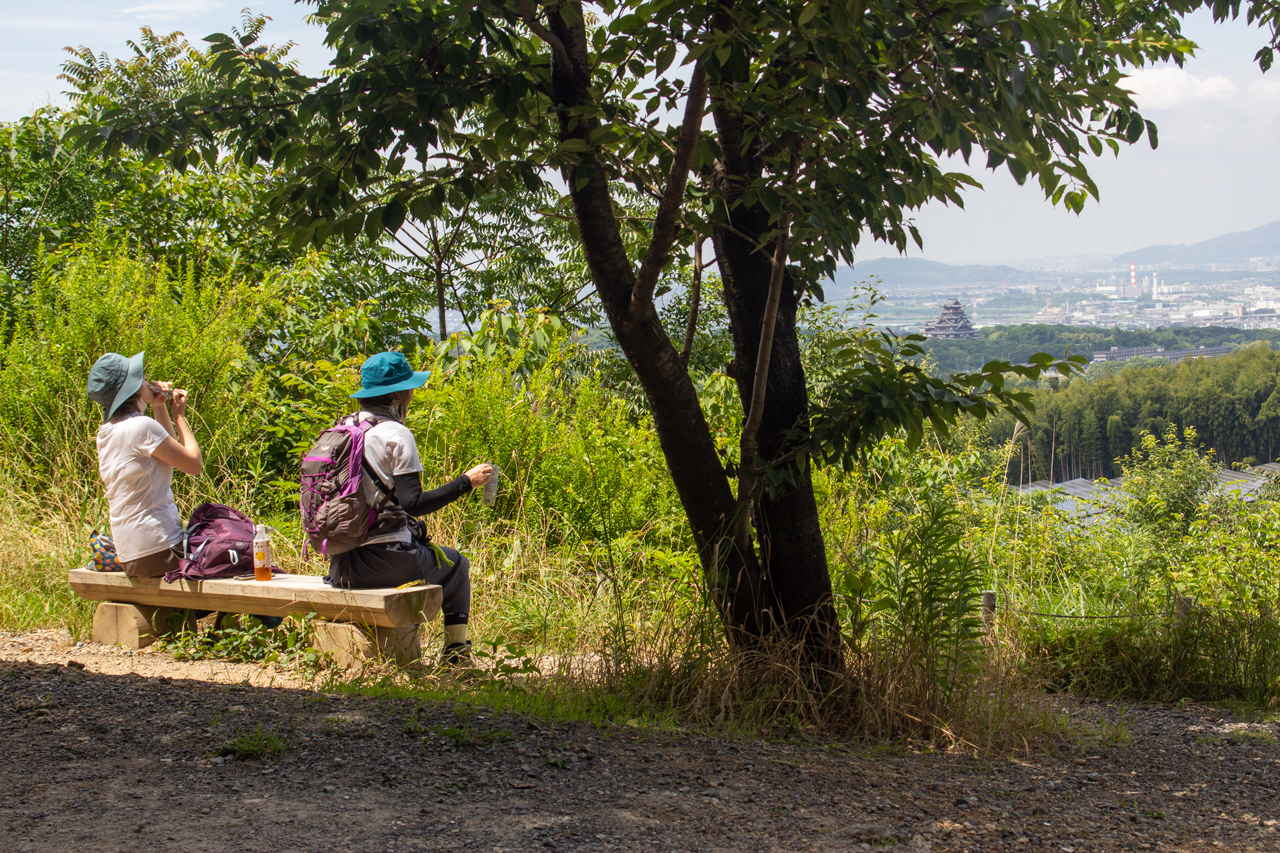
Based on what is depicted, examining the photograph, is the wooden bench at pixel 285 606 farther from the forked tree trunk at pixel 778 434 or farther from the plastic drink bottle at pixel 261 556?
the forked tree trunk at pixel 778 434

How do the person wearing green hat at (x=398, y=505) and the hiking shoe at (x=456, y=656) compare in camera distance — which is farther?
the hiking shoe at (x=456, y=656)

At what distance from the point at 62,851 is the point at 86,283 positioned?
19.4ft

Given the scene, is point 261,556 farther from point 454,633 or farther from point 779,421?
point 779,421

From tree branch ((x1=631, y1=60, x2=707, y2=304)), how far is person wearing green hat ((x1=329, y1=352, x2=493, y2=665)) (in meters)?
1.36

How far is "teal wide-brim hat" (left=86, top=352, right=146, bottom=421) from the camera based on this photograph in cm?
429

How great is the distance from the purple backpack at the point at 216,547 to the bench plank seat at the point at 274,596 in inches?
2.1

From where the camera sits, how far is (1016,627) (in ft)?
16.1

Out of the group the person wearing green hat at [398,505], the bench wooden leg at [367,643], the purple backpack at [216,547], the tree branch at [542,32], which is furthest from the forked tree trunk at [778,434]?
the purple backpack at [216,547]

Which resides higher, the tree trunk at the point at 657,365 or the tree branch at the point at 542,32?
the tree branch at the point at 542,32

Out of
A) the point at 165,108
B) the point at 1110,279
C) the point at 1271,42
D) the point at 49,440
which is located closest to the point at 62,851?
the point at 165,108

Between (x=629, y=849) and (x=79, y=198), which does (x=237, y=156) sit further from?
(x=79, y=198)

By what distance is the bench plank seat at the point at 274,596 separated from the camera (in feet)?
12.9

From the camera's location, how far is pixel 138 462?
13.9 ft

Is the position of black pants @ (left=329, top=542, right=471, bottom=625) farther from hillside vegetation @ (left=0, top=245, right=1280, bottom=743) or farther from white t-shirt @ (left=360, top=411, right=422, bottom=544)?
hillside vegetation @ (left=0, top=245, right=1280, bottom=743)
